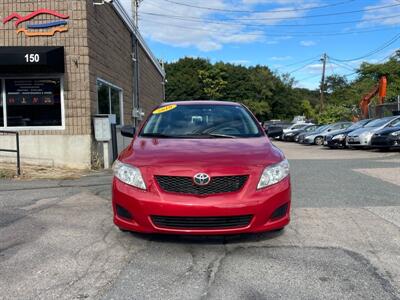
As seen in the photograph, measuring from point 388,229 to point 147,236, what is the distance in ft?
9.43

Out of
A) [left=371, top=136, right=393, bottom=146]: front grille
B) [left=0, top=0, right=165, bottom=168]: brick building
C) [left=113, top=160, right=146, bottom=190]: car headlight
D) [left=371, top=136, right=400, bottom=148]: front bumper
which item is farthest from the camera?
[left=371, top=136, right=393, bottom=146]: front grille

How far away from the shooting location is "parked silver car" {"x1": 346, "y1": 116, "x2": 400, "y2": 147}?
1834cm

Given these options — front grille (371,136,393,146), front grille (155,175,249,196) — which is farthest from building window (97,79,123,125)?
front grille (371,136,393,146)

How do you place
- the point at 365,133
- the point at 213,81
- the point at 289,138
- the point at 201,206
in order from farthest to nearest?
the point at 213,81 < the point at 289,138 < the point at 365,133 < the point at 201,206

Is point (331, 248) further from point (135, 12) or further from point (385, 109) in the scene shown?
point (385, 109)

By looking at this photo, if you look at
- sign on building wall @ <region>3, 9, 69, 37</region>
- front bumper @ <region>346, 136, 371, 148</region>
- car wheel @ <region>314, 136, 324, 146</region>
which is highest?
sign on building wall @ <region>3, 9, 69, 37</region>

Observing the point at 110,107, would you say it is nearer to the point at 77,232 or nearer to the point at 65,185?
the point at 65,185

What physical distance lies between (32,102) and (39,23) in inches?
79.1

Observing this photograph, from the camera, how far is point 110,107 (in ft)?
48.5

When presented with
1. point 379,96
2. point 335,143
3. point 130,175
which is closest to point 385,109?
point 379,96

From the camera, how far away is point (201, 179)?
416 centimetres

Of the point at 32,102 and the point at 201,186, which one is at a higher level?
the point at 32,102

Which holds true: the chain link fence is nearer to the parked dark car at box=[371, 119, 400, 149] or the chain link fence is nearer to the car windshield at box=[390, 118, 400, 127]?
the car windshield at box=[390, 118, 400, 127]

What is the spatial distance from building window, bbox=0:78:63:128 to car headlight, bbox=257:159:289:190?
8.35 meters
